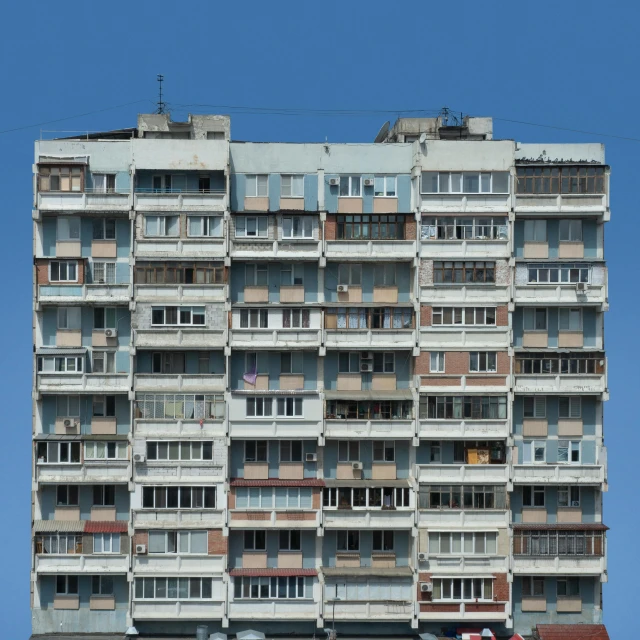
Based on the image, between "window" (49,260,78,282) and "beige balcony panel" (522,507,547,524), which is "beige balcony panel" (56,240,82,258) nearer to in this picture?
"window" (49,260,78,282)

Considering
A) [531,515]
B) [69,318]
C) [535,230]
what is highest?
[535,230]

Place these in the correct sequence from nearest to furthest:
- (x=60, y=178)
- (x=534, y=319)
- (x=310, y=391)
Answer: (x=60, y=178) → (x=310, y=391) → (x=534, y=319)

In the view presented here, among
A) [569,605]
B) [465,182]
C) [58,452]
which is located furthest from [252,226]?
[569,605]

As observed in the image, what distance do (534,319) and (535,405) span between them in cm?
416

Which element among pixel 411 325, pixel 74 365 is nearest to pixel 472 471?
pixel 411 325

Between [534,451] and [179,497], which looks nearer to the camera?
[179,497]

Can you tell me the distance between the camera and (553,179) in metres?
54.4

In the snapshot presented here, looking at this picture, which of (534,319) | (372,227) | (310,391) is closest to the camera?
(310,391)

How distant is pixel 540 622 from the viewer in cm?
5484

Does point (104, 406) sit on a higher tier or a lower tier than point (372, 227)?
lower

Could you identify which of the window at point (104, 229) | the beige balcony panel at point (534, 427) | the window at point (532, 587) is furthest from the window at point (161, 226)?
the window at point (532, 587)

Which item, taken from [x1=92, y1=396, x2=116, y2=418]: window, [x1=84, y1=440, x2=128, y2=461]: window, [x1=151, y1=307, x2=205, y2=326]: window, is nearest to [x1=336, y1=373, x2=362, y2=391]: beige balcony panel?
[x1=151, y1=307, x2=205, y2=326]: window

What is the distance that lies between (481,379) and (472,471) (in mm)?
4421

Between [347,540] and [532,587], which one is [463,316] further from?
[532,587]
